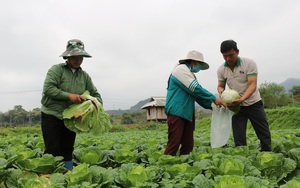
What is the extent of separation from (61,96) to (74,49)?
578mm

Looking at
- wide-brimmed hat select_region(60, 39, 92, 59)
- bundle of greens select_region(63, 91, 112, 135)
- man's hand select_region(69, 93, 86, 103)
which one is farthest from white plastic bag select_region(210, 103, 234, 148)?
wide-brimmed hat select_region(60, 39, 92, 59)

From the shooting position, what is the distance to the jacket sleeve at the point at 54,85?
3490mm

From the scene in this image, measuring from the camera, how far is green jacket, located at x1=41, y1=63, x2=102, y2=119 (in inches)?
138

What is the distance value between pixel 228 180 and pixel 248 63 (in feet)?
8.01

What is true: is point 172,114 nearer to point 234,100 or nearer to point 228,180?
point 234,100

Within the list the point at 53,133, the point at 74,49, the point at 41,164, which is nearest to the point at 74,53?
the point at 74,49

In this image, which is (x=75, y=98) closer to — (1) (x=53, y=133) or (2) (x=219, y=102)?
(1) (x=53, y=133)

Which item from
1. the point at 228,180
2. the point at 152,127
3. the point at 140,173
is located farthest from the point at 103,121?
the point at 152,127

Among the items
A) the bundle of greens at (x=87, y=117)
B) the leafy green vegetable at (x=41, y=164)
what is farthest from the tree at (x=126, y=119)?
the leafy green vegetable at (x=41, y=164)

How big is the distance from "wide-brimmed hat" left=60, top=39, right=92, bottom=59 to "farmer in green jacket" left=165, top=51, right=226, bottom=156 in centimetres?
121

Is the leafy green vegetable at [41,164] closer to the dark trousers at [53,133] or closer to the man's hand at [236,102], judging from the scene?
the dark trousers at [53,133]

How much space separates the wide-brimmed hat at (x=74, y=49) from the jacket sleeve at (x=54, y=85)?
213mm

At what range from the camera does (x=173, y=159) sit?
3373mm

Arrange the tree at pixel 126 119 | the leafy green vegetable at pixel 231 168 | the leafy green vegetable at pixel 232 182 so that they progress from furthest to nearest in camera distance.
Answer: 1. the tree at pixel 126 119
2. the leafy green vegetable at pixel 231 168
3. the leafy green vegetable at pixel 232 182
